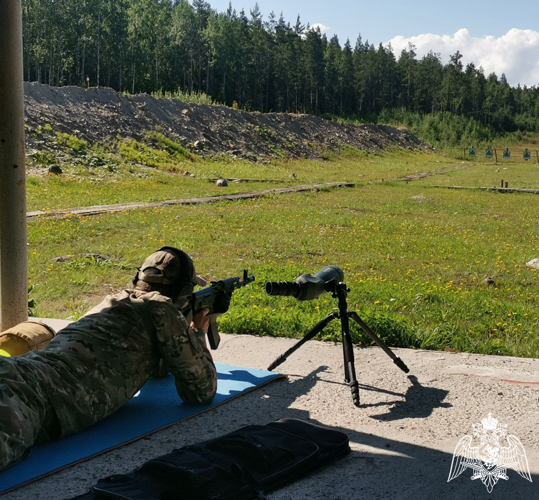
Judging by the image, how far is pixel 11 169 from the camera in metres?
5.72

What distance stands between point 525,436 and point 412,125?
9370 centimetres

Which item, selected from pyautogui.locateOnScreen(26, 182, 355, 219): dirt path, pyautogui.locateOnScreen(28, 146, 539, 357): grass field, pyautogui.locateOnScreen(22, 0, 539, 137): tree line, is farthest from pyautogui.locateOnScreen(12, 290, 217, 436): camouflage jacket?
pyautogui.locateOnScreen(22, 0, 539, 137): tree line

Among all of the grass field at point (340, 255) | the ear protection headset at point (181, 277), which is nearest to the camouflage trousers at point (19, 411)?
the ear protection headset at point (181, 277)

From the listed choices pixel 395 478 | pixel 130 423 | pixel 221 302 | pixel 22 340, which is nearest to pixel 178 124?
pixel 22 340

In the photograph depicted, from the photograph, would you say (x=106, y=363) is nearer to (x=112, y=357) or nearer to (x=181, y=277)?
(x=112, y=357)

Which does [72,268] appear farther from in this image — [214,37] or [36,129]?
[214,37]

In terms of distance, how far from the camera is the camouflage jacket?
394cm

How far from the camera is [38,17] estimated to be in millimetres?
64375

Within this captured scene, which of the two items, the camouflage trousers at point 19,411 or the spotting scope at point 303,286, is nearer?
the camouflage trousers at point 19,411

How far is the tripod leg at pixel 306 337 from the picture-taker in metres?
5.23


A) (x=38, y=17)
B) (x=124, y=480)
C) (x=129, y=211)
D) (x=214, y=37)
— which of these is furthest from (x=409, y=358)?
(x=214, y=37)

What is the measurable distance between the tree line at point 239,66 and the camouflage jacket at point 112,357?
52.4 m

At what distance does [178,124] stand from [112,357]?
38.9m

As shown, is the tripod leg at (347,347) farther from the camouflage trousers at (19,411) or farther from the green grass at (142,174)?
the green grass at (142,174)
